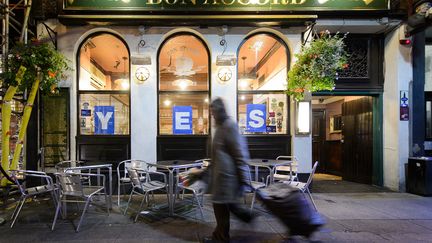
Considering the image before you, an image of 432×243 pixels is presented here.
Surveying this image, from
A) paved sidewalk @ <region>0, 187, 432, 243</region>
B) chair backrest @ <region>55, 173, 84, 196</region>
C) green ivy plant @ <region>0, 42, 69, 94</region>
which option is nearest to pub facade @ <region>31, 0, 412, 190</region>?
green ivy plant @ <region>0, 42, 69, 94</region>

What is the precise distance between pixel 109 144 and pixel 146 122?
109cm

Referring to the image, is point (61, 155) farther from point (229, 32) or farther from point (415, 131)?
point (415, 131)

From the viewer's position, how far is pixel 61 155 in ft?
24.6

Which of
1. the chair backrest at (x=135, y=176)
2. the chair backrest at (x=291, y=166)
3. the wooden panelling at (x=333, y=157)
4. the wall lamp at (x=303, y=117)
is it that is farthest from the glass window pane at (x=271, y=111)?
the wooden panelling at (x=333, y=157)

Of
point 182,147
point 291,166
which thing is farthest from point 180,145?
point 291,166

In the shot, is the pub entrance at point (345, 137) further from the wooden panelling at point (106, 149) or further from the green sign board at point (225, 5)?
the wooden panelling at point (106, 149)

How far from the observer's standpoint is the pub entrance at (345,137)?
29.0 feet

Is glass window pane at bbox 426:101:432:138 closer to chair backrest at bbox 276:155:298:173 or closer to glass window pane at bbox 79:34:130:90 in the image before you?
chair backrest at bbox 276:155:298:173

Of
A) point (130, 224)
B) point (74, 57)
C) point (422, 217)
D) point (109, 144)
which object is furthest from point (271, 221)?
point (74, 57)

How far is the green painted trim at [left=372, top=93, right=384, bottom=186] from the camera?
8.44m

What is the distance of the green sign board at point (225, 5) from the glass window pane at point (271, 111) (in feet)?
7.01

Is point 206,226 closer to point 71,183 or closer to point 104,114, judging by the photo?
point 71,183

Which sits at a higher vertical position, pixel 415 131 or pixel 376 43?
pixel 376 43

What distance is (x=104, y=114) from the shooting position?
7773 millimetres
